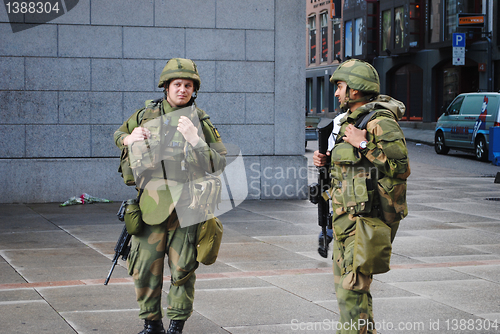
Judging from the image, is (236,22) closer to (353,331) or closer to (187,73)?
(187,73)

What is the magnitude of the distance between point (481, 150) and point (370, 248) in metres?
17.3

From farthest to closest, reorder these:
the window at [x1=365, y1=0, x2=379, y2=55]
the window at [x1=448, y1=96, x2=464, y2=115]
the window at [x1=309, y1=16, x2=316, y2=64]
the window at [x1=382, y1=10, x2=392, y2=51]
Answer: the window at [x1=309, y1=16, x2=316, y2=64], the window at [x1=365, y1=0, x2=379, y2=55], the window at [x1=382, y1=10, x2=392, y2=51], the window at [x1=448, y1=96, x2=464, y2=115]

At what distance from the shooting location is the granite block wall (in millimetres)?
10625

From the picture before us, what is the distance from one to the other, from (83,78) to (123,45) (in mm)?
840

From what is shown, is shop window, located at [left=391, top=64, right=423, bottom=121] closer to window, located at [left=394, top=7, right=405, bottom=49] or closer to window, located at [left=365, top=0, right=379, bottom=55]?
window, located at [left=394, top=7, right=405, bottom=49]

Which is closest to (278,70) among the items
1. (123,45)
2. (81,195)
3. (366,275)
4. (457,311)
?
(123,45)

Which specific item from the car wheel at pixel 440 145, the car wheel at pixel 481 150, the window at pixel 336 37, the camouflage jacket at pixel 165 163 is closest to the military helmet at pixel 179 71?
the camouflage jacket at pixel 165 163

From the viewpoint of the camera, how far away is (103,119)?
35.8 ft

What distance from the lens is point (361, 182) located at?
3867mm

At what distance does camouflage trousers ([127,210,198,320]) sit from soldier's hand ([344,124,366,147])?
3.63 ft

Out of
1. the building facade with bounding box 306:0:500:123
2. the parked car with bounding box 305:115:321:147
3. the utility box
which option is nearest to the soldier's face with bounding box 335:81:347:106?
the utility box

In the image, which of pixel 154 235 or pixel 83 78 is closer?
pixel 154 235

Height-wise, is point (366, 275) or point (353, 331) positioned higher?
point (366, 275)

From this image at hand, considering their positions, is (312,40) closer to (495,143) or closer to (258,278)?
(495,143)
